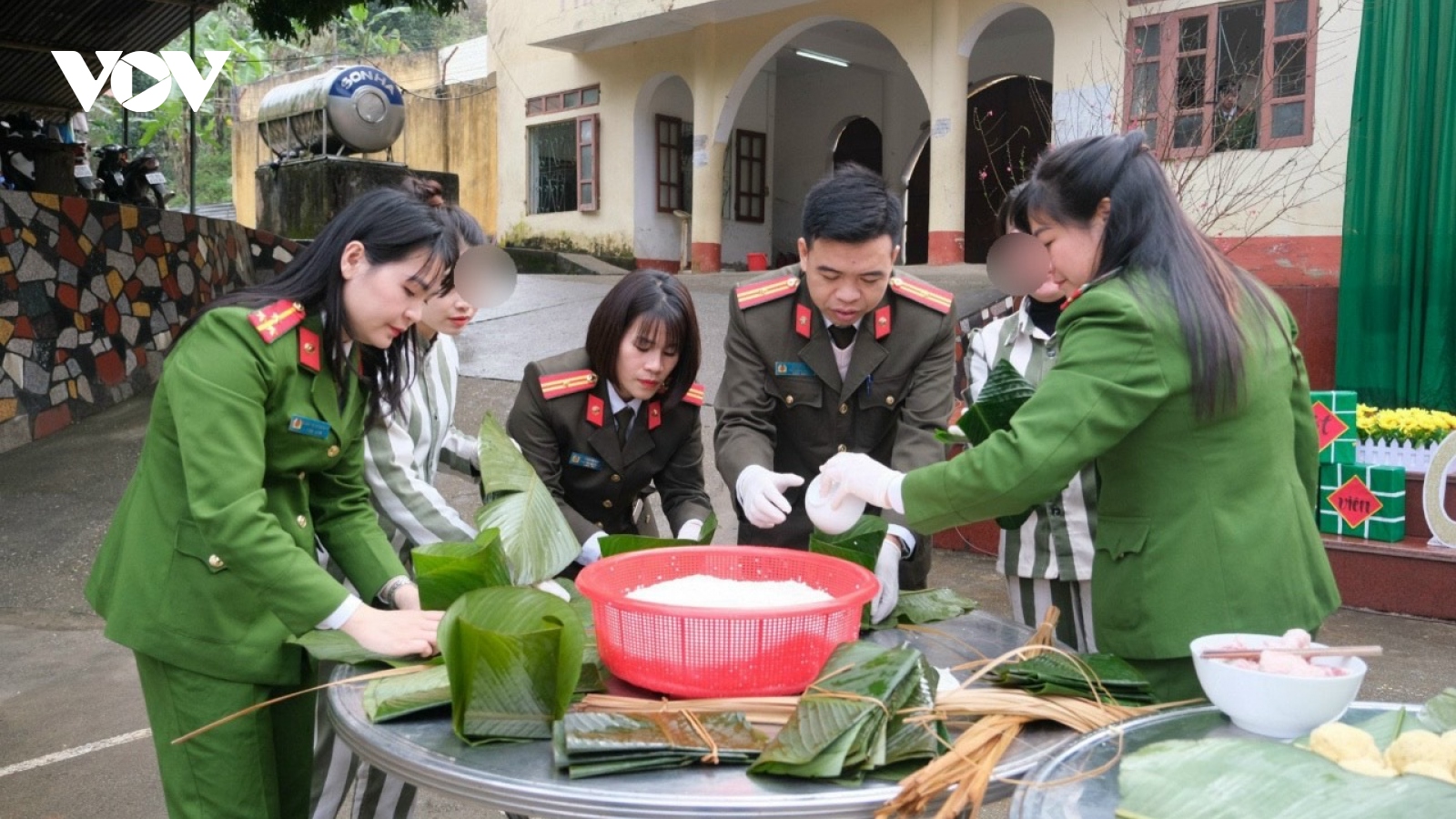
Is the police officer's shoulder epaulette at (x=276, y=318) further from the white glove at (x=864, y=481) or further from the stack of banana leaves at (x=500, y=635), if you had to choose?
the white glove at (x=864, y=481)

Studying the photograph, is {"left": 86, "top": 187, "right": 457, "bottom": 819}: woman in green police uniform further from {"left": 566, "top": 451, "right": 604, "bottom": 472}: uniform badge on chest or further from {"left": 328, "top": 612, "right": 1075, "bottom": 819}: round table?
{"left": 566, "top": 451, "right": 604, "bottom": 472}: uniform badge on chest

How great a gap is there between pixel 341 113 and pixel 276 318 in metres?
8.83

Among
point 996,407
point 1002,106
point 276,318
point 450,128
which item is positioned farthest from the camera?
point 450,128

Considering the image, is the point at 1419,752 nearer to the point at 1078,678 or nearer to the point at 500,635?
the point at 1078,678

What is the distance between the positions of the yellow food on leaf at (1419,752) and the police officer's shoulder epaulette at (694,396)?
151 cm

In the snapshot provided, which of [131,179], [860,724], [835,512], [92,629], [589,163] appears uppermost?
[589,163]

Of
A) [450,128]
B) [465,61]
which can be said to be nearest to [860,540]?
[450,128]

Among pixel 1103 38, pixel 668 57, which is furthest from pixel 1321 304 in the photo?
pixel 668 57

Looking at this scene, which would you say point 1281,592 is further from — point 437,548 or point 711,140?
point 711,140

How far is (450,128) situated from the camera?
14883mm

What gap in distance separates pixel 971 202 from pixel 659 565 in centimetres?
1168

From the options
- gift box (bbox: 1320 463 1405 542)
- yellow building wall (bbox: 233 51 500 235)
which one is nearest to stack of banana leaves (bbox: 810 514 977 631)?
gift box (bbox: 1320 463 1405 542)

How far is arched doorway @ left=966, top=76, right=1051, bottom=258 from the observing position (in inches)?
471

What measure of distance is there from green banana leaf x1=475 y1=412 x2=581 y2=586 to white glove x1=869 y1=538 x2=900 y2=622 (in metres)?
0.46
